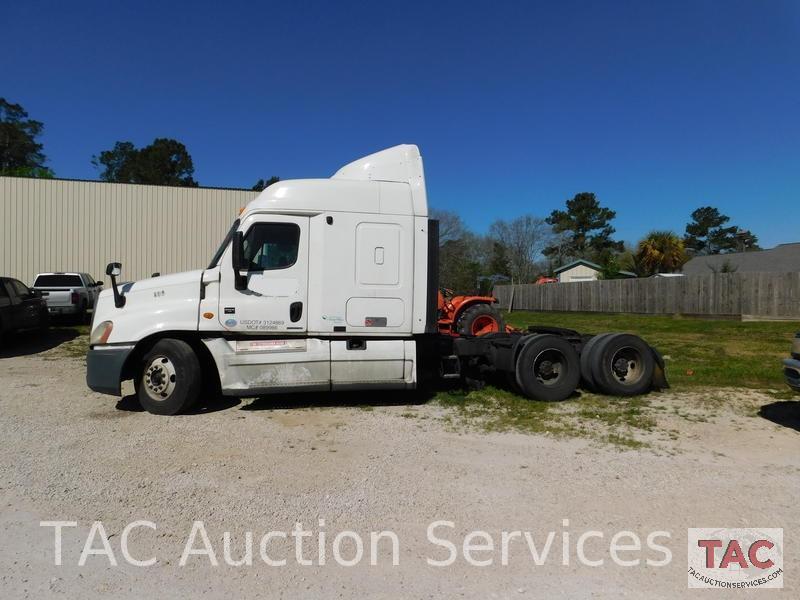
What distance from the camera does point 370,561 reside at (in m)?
3.33

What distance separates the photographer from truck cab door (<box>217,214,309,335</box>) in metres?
6.68

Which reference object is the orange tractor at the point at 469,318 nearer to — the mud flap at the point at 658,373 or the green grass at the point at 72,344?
the mud flap at the point at 658,373

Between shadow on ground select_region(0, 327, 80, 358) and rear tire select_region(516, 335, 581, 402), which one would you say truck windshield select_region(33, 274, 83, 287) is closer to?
shadow on ground select_region(0, 327, 80, 358)

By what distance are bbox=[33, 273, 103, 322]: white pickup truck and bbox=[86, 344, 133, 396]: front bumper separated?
34.9 feet

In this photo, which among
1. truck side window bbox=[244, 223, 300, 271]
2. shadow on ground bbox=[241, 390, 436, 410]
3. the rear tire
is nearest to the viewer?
truck side window bbox=[244, 223, 300, 271]

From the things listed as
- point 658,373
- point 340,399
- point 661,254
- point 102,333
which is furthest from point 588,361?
point 661,254

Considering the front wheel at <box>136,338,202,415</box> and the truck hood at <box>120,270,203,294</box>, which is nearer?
the front wheel at <box>136,338,202,415</box>

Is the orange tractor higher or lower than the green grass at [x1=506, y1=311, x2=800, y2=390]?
higher

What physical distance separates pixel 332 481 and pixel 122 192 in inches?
833

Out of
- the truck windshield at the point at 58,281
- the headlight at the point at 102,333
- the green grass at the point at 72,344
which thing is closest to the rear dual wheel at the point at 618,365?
the headlight at the point at 102,333

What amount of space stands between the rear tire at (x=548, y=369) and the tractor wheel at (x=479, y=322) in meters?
3.83

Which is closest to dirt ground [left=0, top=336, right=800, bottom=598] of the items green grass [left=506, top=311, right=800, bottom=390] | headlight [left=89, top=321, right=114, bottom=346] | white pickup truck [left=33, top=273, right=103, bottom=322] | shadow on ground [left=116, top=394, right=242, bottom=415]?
shadow on ground [left=116, top=394, right=242, bottom=415]

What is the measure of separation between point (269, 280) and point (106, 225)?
18.3 metres

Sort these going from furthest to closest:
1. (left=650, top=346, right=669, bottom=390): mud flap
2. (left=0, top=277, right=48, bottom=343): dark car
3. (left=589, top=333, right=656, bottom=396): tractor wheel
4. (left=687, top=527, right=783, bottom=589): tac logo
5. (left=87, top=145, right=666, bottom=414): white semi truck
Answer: (left=0, top=277, right=48, bottom=343): dark car → (left=650, top=346, right=669, bottom=390): mud flap → (left=589, top=333, right=656, bottom=396): tractor wheel → (left=87, top=145, right=666, bottom=414): white semi truck → (left=687, top=527, right=783, bottom=589): tac logo
